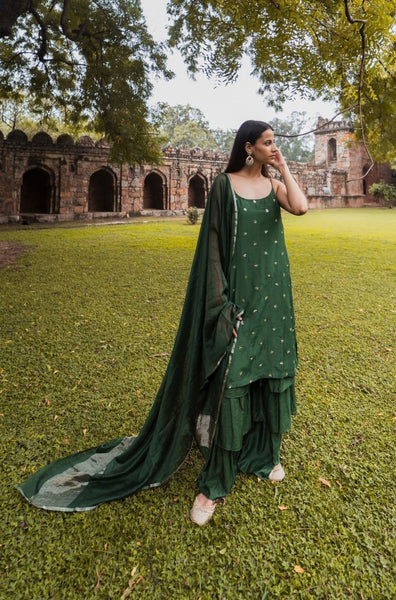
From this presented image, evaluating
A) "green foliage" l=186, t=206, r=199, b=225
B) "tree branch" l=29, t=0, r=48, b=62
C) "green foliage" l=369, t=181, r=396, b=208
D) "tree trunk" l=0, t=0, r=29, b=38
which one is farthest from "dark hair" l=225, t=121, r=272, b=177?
"green foliage" l=369, t=181, r=396, b=208

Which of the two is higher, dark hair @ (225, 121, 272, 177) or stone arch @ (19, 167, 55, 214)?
stone arch @ (19, 167, 55, 214)

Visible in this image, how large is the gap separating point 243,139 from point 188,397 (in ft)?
4.19

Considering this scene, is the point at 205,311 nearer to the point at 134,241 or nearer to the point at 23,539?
the point at 23,539

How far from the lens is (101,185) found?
17.6 metres

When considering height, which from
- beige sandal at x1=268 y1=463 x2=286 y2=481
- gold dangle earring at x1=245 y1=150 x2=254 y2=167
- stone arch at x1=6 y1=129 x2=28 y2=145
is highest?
stone arch at x1=6 y1=129 x2=28 y2=145

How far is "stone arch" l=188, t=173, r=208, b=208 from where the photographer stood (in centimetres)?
1953

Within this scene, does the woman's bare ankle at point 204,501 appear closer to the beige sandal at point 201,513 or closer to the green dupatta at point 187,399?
the beige sandal at point 201,513

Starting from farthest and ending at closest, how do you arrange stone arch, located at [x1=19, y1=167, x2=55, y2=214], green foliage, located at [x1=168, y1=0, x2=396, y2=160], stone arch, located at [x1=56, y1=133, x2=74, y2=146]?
stone arch, located at [x1=19, y1=167, x2=55, y2=214] < stone arch, located at [x1=56, y1=133, x2=74, y2=146] < green foliage, located at [x1=168, y1=0, x2=396, y2=160]

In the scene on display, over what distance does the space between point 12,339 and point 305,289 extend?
409 cm

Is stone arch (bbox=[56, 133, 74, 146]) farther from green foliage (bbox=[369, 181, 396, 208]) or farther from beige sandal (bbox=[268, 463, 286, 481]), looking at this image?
green foliage (bbox=[369, 181, 396, 208])

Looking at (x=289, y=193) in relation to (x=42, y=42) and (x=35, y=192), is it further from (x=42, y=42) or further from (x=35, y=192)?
(x=35, y=192)

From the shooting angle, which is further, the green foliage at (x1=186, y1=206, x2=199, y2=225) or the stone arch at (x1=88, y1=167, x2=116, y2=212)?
the stone arch at (x1=88, y1=167, x2=116, y2=212)

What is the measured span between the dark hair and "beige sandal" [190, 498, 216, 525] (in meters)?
1.65

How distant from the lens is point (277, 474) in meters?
2.07
